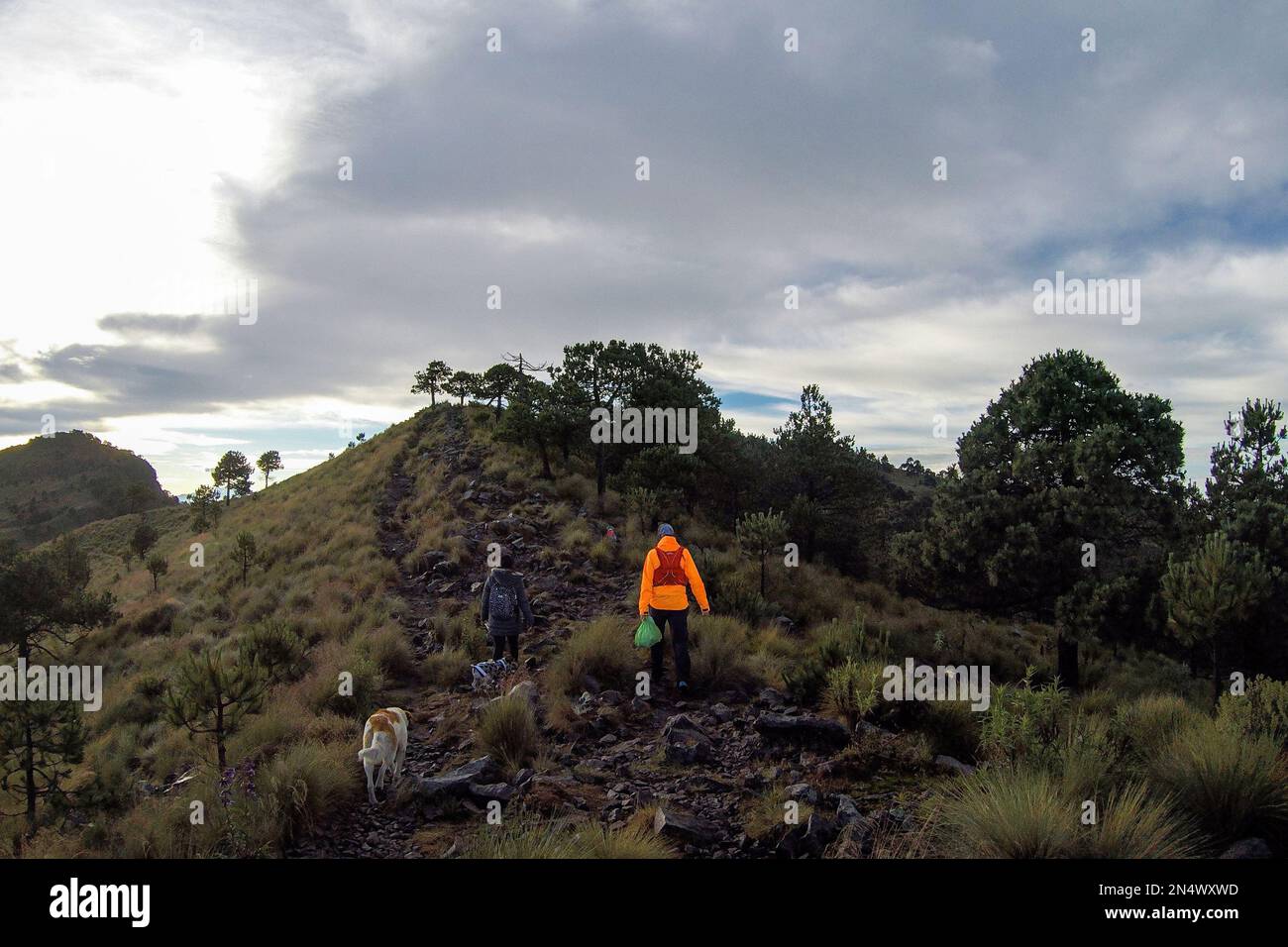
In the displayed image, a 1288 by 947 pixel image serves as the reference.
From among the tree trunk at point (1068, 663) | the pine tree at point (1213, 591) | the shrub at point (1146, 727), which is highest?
the pine tree at point (1213, 591)

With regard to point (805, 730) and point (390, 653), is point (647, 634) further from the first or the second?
point (390, 653)

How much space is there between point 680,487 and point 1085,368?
12727 millimetres

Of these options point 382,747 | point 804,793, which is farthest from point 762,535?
point 382,747

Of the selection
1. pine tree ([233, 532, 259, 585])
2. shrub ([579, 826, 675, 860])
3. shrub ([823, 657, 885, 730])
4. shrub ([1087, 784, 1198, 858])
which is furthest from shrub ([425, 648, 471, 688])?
pine tree ([233, 532, 259, 585])

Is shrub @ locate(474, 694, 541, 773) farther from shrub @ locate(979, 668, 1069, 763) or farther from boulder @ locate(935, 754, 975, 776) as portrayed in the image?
shrub @ locate(979, 668, 1069, 763)

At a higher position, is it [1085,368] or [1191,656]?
[1085,368]

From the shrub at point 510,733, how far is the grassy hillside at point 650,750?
3 cm

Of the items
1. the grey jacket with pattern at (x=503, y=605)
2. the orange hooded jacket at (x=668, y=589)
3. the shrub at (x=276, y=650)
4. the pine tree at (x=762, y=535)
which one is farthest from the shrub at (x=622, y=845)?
the pine tree at (x=762, y=535)

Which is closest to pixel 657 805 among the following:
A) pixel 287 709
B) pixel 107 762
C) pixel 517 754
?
pixel 517 754

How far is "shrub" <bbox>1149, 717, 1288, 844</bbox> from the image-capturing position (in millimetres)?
4426

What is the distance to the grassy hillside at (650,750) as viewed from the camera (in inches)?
177

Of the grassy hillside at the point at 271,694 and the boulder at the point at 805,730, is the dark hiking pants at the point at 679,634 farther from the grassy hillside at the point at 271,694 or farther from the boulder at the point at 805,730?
the grassy hillside at the point at 271,694

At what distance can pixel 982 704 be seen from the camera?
7137 millimetres

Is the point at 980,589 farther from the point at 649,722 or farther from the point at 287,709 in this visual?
the point at 287,709
